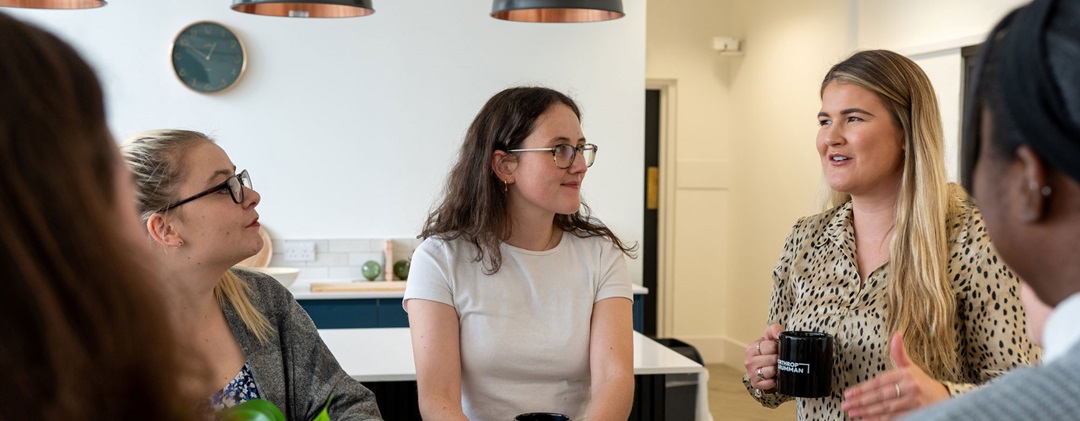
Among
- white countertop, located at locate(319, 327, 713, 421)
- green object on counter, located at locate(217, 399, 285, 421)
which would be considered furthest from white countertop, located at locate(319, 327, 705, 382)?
green object on counter, located at locate(217, 399, 285, 421)

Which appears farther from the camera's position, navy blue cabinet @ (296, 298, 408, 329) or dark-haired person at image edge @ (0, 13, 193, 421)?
navy blue cabinet @ (296, 298, 408, 329)

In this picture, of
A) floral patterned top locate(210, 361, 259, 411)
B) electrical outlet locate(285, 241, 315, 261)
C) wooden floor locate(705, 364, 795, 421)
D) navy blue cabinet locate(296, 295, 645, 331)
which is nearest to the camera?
floral patterned top locate(210, 361, 259, 411)

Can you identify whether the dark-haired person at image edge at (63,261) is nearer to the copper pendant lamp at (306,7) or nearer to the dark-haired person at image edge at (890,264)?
the dark-haired person at image edge at (890,264)

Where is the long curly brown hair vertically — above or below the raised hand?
above

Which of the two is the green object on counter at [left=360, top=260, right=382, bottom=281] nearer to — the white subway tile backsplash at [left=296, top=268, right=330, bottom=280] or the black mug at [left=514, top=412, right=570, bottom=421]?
the white subway tile backsplash at [left=296, top=268, right=330, bottom=280]

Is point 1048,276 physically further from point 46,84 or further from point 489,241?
point 489,241

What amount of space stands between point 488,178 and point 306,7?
1352 millimetres

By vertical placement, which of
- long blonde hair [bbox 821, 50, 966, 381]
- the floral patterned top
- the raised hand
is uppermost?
long blonde hair [bbox 821, 50, 966, 381]

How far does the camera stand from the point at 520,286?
2.06 m

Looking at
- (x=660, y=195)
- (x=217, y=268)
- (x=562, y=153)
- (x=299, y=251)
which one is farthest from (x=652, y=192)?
(x=217, y=268)

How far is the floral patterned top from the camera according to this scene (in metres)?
1.81

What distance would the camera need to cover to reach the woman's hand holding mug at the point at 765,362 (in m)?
1.81

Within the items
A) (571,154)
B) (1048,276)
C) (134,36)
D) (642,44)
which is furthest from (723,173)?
(1048,276)

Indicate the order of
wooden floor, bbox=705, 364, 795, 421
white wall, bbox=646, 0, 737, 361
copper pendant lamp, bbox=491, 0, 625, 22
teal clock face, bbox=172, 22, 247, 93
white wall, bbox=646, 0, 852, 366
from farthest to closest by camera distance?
white wall, bbox=646, 0, 737, 361, white wall, bbox=646, 0, 852, 366, wooden floor, bbox=705, 364, 795, 421, teal clock face, bbox=172, 22, 247, 93, copper pendant lamp, bbox=491, 0, 625, 22
